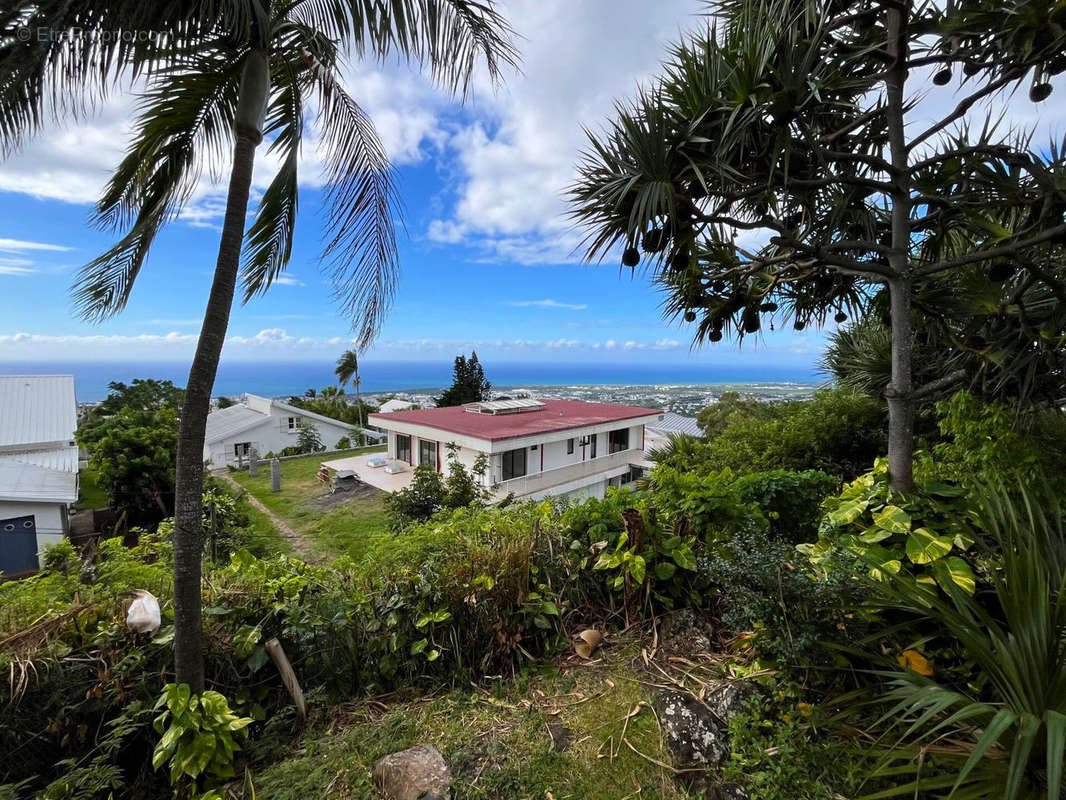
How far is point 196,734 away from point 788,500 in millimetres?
4356

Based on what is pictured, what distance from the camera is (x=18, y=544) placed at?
9.91 m

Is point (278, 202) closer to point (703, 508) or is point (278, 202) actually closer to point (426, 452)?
point (703, 508)

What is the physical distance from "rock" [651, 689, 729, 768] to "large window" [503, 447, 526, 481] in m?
11.6

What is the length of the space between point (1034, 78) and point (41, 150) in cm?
524

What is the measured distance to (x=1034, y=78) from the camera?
2.41 meters

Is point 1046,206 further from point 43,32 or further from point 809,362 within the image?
point 809,362

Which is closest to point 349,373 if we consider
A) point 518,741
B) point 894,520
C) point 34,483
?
point 34,483

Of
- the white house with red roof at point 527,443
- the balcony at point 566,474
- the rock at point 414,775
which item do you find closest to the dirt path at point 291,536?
the white house with red roof at point 527,443

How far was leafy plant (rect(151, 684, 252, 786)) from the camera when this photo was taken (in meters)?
1.74

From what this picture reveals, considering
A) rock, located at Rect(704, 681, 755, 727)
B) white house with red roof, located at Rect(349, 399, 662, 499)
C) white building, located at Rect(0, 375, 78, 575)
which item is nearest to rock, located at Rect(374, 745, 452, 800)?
rock, located at Rect(704, 681, 755, 727)

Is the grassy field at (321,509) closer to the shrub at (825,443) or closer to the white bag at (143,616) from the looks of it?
the white bag at (143,616)

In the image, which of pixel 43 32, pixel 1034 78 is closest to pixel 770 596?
pixel 1034 78

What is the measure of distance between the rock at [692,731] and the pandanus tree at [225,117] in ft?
7.00

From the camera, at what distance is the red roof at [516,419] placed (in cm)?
1351
